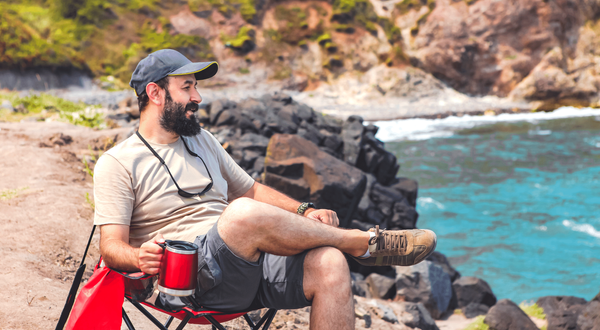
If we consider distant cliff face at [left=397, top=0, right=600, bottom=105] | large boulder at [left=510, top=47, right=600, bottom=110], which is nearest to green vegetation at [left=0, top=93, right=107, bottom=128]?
distant cliff face at [left=397, top=0, right=600, bottom=105]

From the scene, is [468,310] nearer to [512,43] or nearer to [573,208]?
[573,208]

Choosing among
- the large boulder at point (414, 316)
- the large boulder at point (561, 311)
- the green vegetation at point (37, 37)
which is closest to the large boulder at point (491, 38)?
the green vegetation at point (37, 37)

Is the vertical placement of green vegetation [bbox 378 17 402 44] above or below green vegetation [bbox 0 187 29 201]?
above

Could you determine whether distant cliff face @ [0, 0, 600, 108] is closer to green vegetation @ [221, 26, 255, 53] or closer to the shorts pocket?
green vegetation @ [221, 26, 255, 53]

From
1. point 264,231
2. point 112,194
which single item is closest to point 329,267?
point 264,231

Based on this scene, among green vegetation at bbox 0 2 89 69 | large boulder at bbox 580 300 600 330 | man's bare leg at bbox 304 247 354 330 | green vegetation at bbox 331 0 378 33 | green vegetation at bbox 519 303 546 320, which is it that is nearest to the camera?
man's bare leg at bbox 304 247 354 330

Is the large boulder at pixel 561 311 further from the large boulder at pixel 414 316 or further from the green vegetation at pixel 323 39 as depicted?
the green vegetation at pixel 323 39

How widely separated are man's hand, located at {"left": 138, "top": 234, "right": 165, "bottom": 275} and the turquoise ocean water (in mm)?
7158

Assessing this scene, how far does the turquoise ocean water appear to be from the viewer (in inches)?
331

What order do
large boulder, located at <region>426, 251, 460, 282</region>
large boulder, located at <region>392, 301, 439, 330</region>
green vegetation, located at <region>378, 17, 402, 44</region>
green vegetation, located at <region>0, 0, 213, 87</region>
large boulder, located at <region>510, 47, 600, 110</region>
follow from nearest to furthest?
large boulder, located at <region>392, 301, 439, 330</region>
large boulder, located at <region>426, 251, 460, 282</region>
green vegetation, located at <region>0, 0, 213, 87</region>
large boulder, located at <region>510, 47, 600, 110</region>
green vegetation, located at <region>378, 17, 402, 44</region>

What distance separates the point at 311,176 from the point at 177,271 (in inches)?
189

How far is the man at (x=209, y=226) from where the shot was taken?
2.03 meters

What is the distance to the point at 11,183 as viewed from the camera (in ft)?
14.9

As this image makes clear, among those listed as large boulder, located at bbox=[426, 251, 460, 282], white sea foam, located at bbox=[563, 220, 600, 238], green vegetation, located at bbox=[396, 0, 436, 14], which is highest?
green vegetation, located at bbox=[396, 0, 436, 14]
